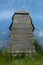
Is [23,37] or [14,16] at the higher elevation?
[14,16]

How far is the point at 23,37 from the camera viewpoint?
13.7 meters

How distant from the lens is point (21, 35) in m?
13.7

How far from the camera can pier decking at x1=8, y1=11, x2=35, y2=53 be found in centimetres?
1365

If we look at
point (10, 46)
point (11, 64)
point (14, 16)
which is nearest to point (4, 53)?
point (10, 46)

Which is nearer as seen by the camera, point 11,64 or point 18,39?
point 11,64

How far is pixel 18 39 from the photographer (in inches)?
539

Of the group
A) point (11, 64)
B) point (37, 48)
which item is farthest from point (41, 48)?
point (11, 64)

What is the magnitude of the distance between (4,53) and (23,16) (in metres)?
2.23

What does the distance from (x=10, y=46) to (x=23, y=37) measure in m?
0.69

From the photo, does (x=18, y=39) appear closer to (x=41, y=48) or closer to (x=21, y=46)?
(x=21, y=46)

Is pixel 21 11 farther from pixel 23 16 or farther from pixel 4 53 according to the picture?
pixel 4 53

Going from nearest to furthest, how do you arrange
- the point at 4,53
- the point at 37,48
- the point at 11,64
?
the point at 11,64 → the point at 4,53 → the point at 37,48

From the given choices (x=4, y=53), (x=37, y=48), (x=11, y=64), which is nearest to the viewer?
(x=11, y=64)

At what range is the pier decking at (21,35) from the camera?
537 inches
